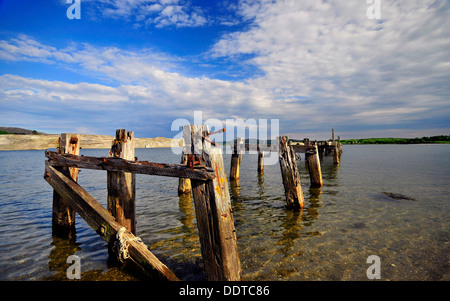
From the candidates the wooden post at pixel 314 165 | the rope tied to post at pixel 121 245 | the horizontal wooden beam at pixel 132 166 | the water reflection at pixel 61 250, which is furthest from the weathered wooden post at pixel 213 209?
the wooden post at pixel 314 165

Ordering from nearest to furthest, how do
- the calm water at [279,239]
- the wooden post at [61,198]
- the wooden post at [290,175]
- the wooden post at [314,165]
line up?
the calm water at [279,239] → the wooden post at [61,198] → the wooden post at [290,175] → the wooden post at [314,165]

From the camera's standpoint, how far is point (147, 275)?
4066 mm

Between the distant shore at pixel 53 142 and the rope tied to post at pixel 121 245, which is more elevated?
the distant shore at pixel 53 142

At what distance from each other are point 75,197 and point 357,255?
6.57 metres

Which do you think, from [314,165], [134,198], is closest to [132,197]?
[134,198]

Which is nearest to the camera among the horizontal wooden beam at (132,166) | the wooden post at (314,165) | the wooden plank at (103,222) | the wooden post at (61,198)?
the horizontal wooden beam at (132,166)

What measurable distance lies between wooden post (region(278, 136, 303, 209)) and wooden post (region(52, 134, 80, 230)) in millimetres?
6820

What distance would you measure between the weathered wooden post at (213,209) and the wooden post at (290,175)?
18.1ft

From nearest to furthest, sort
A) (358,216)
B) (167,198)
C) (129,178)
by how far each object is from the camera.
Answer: (129,178), (358,216), (167,198)

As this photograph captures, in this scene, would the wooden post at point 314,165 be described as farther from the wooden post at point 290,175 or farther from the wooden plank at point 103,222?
the wooden plank at point 103,222

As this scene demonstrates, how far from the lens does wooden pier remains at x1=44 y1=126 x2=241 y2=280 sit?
11.0ft

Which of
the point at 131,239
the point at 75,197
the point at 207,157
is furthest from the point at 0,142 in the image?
the point at 207,157

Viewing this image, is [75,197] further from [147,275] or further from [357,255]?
[357,255]

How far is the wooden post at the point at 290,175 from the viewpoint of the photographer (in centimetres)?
848
